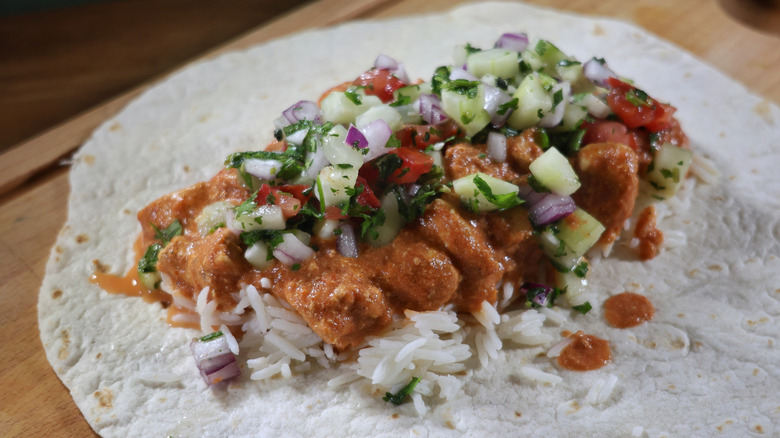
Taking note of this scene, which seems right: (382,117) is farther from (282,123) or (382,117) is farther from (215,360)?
(215,360)

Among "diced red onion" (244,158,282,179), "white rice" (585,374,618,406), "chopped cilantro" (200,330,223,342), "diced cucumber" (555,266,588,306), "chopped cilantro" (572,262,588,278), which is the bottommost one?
"white rice" (585,374,618,406)

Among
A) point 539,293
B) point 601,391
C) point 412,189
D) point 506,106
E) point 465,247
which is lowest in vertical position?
point 601,391

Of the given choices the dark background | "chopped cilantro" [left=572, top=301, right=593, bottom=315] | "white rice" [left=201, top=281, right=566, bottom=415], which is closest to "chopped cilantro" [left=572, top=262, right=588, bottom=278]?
"chopped cilantro" [left=572, top=301, right=593, bottom=315]

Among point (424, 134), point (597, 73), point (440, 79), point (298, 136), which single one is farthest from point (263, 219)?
point (597, 73)

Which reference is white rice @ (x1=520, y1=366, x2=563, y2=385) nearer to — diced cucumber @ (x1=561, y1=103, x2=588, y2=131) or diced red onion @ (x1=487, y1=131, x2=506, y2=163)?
diced red onion @ (x1=487, y1=131, x2=506, y2=163)

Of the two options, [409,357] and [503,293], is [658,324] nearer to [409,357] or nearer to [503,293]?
[503,293]

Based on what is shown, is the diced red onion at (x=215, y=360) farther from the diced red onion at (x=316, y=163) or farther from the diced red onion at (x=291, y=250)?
the diced red onion at (x=316, y=163)
